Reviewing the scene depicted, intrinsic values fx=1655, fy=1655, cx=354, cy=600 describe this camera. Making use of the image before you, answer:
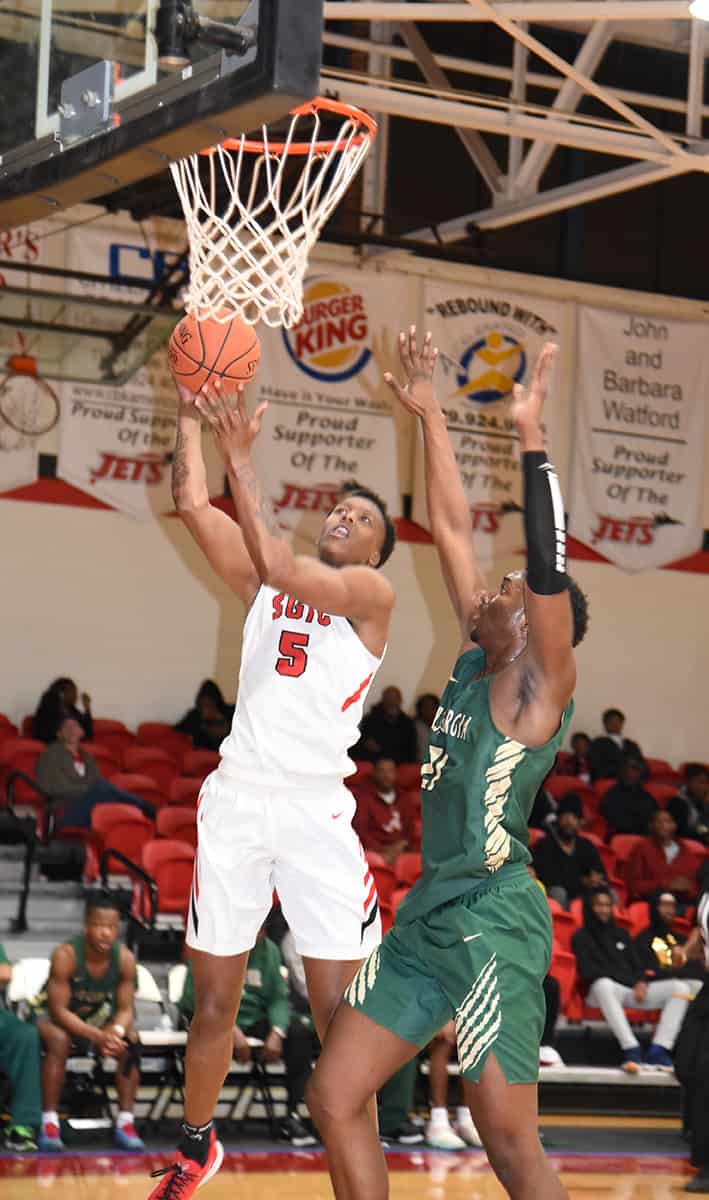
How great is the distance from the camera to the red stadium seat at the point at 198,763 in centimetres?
1484

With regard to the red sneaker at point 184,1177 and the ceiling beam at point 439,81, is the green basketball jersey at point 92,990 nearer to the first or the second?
the red sneaker at point 184,1177

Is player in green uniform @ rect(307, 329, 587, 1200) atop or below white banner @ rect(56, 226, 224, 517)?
below

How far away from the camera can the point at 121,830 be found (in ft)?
42.2

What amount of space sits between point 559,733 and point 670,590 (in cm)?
1399

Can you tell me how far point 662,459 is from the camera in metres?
17.9

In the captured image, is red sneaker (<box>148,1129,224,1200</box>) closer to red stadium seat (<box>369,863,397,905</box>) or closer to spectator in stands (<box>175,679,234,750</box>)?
red stadium seat (<box>369,863,397,905</box>)

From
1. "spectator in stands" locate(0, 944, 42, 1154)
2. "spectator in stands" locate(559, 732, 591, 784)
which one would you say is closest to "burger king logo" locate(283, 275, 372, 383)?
"spectator in stands" locate(559, 732, 591, 784)

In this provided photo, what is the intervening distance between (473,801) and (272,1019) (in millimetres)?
5251

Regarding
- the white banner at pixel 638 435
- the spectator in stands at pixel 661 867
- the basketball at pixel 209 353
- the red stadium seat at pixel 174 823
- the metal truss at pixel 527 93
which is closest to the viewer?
the basketball at pixel 209 353

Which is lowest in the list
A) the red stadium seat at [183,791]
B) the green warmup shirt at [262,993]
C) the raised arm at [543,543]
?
the green warmup shirt at [262,993]

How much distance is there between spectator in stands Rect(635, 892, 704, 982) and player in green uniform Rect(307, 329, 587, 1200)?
24.7 feet

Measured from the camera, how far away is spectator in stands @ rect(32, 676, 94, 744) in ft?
48.4

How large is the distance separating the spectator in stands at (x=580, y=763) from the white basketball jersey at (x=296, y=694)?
11486 mm

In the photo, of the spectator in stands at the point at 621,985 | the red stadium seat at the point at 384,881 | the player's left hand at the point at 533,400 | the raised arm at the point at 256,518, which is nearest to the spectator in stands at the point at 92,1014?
the red stadium seat at the point at 384,881
